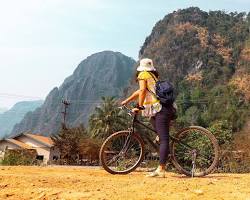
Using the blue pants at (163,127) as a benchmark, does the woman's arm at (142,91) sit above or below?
above

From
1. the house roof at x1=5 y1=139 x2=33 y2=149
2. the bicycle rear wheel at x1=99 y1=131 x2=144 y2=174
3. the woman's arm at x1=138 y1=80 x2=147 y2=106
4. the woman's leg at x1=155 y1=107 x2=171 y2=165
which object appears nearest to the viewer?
the woman's leg at x1=155 y1=107 x2=171 y2=165

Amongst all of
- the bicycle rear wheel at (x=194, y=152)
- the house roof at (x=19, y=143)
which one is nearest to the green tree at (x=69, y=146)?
the house roof at (x=19, y=143)

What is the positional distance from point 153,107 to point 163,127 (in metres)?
0.37

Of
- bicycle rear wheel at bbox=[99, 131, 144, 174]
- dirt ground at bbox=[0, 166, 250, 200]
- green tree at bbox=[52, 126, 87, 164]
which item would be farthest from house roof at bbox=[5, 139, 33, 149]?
dirt ground at bbox=[0, 166, 250, 200]

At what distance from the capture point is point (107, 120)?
7406cm

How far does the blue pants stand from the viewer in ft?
25.4

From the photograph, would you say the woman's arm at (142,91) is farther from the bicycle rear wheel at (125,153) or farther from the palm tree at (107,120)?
the palm tree at (107,120)

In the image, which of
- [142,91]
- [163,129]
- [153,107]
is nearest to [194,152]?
[163,129]

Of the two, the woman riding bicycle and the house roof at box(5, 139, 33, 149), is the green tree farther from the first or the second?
the woman riding bicycle

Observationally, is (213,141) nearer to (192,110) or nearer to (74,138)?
(74,138)

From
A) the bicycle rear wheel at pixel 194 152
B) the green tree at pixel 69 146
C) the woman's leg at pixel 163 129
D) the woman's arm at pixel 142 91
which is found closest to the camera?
the woman's leg at pixel 163 129

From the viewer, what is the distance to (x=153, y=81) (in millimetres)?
8039

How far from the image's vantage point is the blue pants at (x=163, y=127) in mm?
7746

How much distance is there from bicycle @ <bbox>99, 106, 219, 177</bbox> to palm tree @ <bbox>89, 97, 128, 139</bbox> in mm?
63435
